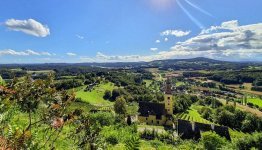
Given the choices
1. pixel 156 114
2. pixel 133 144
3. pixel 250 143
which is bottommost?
pixel 156 114

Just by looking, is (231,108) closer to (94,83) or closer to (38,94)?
(94,83)

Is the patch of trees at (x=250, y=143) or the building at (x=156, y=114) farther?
the building at (x=156, y=114)

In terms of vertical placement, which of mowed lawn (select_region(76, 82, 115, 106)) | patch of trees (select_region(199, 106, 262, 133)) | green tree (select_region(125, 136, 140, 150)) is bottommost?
patch of trees (select_region(199, 106, 262, 133))

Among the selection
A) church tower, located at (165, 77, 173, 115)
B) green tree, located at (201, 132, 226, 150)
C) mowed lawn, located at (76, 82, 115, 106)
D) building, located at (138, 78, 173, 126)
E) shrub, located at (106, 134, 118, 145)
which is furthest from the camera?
mowed lawn, located at (76, 82, 115, 106)

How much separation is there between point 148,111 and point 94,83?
79940 mm

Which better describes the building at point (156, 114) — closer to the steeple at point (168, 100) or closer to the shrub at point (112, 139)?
the steeple at point (168, 100)

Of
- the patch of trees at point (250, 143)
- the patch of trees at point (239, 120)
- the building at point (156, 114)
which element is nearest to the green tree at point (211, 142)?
the patch of trees at point (250, 143)

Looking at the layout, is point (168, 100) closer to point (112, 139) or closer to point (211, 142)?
point (211, 142)

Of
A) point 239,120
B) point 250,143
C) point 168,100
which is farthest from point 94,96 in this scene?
point 250,143

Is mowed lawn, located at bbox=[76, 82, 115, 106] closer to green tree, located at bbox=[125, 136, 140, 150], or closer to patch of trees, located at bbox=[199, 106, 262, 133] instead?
patch of trees, located at bbox=[199, 106, 262, 133]

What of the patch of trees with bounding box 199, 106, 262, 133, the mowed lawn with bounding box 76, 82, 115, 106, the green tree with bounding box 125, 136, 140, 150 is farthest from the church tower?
the green tree with bounding box 125, 136, 140, 150

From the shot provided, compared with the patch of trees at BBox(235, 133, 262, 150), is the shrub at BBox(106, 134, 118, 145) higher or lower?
higher

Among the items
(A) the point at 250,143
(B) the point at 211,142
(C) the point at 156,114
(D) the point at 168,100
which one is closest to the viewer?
(B) the point at 211,142

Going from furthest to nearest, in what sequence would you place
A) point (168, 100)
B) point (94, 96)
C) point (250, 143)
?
point (94, 96)
point (168, 100)
point (250, 143)
